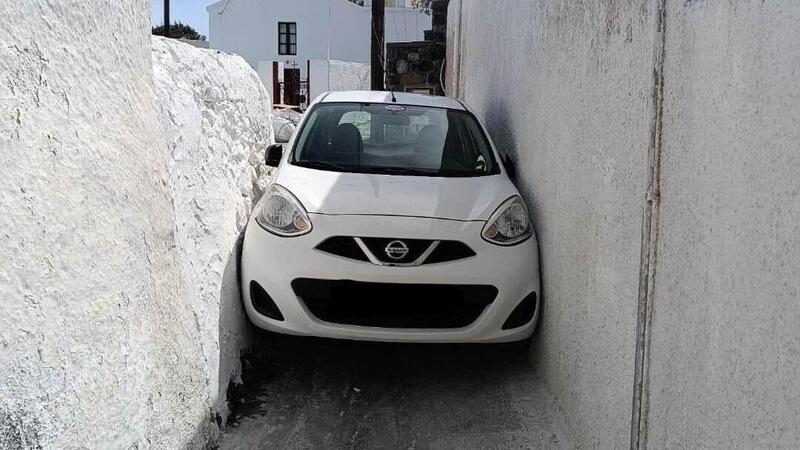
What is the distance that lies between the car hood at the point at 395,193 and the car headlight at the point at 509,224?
0.16 feet

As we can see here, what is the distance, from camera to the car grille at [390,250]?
4.11 meters

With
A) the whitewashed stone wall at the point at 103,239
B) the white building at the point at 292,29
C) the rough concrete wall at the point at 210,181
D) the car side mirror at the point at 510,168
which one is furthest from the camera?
the white building at the point at 292,29

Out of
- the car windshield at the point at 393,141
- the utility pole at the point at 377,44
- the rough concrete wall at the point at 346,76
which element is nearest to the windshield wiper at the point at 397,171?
the car windshield at the point at 393,141

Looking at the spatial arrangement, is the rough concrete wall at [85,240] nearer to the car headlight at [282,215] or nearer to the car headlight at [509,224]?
the car headlight at [282,215]

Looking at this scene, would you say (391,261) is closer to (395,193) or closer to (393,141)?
(395,193)

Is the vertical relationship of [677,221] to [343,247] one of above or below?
above

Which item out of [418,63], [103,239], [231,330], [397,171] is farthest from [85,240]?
[418,63]

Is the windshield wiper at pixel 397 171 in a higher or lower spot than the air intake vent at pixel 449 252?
higher

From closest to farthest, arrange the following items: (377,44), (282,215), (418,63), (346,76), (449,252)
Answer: (449,252)
(282,215)
(377,44)
(418,63)
(346,76)

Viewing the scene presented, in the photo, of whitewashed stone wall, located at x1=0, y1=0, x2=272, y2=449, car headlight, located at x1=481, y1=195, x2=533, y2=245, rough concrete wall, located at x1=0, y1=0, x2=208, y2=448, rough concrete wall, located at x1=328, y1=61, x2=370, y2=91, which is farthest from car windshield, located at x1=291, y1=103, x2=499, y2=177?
rough concrete wall, located at x1=328, y1=61, x2=370, y2=91

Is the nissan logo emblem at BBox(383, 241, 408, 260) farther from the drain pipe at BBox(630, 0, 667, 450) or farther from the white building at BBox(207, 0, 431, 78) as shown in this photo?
the white building at BBox(207, 0, 431, 78)

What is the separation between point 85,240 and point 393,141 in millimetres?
3359

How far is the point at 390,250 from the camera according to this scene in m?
4.10

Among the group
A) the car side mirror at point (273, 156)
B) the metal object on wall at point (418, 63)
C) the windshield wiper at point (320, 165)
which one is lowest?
the windshield wiper at point (320, 165)
